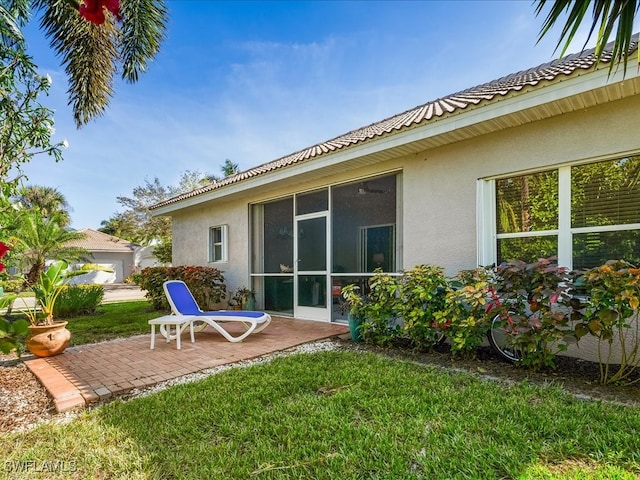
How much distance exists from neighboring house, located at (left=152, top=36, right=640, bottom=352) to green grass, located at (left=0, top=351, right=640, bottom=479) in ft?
8.63

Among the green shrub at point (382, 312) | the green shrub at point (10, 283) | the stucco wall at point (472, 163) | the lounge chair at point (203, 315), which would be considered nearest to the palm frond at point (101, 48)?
the green shrub at point (10, 283)

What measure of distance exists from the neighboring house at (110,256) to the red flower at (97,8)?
3559 cm

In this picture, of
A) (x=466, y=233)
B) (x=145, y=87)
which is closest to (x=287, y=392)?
(x=466, y=233)

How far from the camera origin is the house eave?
4258mm

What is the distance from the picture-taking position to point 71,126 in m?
12.4

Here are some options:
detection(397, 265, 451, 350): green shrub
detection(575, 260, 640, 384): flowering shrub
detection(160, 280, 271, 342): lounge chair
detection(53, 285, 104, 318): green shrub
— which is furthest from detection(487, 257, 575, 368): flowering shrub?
detection(53, 285, 104, 318): green shrub

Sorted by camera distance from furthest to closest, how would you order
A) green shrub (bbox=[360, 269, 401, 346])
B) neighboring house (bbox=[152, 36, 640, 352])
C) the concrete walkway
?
green shrub (bbox=[360, 269, 401, 346]) < neighboring house (bbox=[152, 36, 640, 352]) < the concrete walkway

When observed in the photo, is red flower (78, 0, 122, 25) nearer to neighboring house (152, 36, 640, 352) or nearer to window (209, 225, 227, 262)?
neighboring house (152, 36, 640, 352)

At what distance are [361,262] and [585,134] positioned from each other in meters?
4.48

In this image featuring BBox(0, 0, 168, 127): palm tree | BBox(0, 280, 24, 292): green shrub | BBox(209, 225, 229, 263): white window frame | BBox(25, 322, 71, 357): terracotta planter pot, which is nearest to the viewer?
BBox(0, 280, 24, 292): green shrub

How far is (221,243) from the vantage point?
1155 cm

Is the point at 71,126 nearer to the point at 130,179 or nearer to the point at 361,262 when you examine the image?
the point at 361,262

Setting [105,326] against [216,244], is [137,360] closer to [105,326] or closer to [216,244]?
[105,326]

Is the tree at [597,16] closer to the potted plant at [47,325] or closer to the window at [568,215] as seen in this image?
the window at [568,215]
